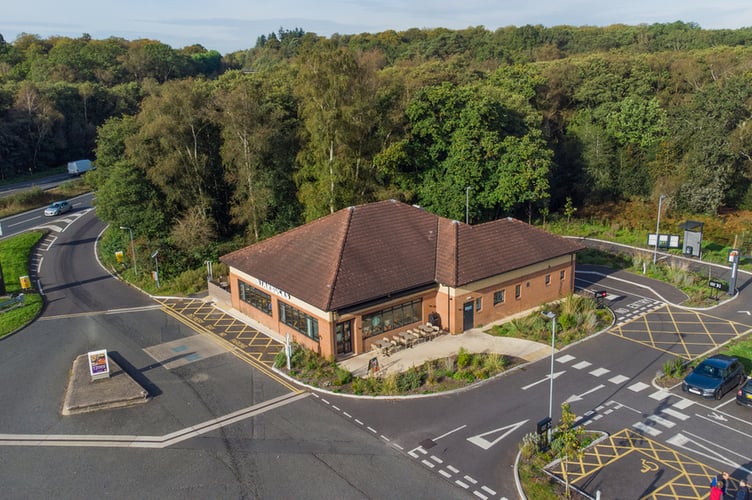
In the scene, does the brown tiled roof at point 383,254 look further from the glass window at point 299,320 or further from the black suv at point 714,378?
the black suv at point 714,378

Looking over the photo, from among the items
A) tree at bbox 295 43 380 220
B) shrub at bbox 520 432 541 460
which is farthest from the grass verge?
shrub at bbox 520 432 541 460

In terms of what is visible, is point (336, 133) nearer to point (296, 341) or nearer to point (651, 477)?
point (296, 341)

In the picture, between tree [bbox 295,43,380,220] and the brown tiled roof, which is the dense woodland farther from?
the brown tiled roof

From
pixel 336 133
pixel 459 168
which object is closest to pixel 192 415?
pixel 336 133

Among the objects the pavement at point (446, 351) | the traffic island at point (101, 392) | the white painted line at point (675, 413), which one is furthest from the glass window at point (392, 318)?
the white painted line at point (675, 413)

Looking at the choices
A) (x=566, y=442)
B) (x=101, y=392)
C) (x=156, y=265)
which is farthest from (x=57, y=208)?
(x=566, y=442)

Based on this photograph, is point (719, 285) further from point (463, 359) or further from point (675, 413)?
point (463, 359)
